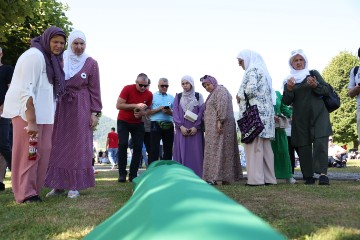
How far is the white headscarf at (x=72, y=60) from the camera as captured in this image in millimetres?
5312

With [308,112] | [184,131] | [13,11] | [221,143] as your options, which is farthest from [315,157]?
[13,11]

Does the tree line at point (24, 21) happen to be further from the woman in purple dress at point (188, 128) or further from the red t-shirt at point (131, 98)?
the woman in purple dress at point (188, 128)

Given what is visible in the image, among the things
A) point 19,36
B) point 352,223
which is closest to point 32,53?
point 352,223

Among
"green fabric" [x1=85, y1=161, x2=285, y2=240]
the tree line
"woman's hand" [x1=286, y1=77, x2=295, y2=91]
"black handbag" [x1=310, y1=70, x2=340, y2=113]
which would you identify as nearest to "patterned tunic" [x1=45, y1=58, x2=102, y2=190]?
"woman's hand" [x1=286, y1=77, x2=295, y2=91]

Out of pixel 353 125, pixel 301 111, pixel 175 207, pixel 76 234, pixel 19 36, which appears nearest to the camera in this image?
pixel 175 207

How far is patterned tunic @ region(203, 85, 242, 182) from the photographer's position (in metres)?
7.00

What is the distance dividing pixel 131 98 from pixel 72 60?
2.63m

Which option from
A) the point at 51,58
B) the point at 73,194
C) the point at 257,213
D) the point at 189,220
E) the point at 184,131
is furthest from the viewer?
the point at 184,131

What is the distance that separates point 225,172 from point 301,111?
1451 mm

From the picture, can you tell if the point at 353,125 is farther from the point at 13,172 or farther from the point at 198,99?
the point at 13,172

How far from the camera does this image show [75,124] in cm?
531

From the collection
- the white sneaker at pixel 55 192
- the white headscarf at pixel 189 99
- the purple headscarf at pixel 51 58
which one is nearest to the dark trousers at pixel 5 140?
the white sneaker at pixel 55 192

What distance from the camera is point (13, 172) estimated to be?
181 inches

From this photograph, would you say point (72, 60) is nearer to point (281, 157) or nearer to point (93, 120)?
point (93, 120)
